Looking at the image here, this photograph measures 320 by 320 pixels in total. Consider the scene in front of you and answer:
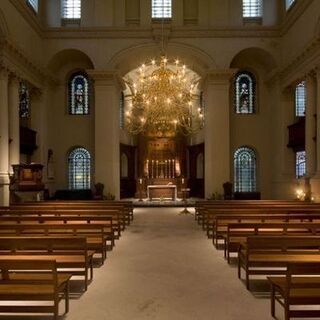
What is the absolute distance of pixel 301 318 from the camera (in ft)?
16.0

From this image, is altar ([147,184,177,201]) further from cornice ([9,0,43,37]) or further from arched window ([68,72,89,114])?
cornice ([9,0,43,37])

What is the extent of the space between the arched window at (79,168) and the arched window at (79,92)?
2.54 m

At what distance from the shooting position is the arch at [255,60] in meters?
23.6

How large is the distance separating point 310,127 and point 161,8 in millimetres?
10797

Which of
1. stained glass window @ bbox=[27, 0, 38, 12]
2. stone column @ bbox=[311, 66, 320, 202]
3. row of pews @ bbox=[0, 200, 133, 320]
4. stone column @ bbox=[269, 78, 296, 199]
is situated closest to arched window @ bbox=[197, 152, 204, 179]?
stone column @ bbox=[269, 78, 296, 199]

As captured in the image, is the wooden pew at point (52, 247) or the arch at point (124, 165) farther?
the arch at point (124, 165)

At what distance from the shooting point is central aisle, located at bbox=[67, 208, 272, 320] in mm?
5160

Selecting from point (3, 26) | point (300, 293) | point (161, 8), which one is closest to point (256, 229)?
point (300, 293)

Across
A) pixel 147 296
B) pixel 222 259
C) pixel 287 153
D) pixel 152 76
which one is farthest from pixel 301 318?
pixel 287 153

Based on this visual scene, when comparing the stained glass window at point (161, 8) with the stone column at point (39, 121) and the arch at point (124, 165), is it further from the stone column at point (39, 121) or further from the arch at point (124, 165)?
the arch at point (124, 165)

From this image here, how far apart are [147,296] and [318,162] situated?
46.1 feet

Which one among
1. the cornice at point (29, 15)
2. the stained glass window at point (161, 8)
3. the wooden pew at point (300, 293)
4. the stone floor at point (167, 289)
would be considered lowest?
the stone floor at point (167, 289)

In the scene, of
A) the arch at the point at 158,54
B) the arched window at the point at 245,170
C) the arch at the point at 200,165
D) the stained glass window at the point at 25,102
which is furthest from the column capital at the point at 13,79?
the arch at the point at 200,165

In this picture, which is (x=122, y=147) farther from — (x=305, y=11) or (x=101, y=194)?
(x=305, y=11)
